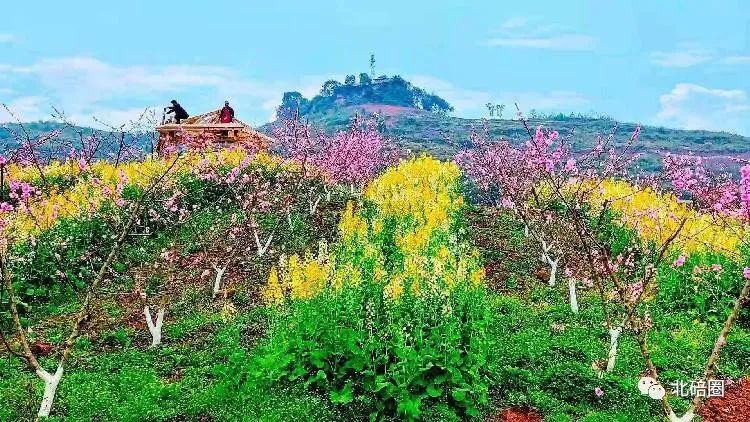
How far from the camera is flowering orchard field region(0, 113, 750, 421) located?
7.78 metres

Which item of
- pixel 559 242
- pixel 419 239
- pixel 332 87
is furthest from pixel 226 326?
pixel 332 87

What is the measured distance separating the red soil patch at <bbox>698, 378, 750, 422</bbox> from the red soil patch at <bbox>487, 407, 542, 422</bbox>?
212cm

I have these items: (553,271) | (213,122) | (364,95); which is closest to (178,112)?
(213,122)

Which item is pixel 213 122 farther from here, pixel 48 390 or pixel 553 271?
pixel 48 390

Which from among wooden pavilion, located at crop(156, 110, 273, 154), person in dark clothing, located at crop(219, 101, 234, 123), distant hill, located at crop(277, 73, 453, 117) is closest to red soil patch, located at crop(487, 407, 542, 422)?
wooden pavilion, located at crop(156, 110, 273, 154)

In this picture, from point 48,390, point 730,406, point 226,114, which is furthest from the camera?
point 226,114

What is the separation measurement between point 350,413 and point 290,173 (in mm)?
16325

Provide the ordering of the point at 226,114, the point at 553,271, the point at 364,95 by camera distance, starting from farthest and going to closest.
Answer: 1. the point at 364,95
2. the point at 226,114
3. the point at 553,271

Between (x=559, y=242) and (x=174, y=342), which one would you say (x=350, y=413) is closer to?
(x=174, y=342)

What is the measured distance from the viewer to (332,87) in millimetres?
144625

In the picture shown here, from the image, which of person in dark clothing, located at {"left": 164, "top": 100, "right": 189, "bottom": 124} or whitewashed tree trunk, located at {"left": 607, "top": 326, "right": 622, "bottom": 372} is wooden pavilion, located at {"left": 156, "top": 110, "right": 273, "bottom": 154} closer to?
person in dark clothing, located at {"left": 164, "top": 100, "right": 189, "bottom": 124}

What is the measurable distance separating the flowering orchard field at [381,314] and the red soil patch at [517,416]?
3cm

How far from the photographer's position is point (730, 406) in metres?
8.48

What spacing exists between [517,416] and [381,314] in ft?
7.41
